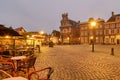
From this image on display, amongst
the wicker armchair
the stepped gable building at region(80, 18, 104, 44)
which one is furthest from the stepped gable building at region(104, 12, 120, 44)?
the wicker armchair

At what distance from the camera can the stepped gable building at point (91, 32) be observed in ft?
201

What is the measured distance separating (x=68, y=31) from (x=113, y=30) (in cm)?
1797

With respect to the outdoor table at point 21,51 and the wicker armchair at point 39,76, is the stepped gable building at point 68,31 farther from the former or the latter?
the wicker armchair at point 39,76

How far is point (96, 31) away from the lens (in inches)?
2463

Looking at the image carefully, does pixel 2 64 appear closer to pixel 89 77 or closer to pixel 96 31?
pixel 89 77

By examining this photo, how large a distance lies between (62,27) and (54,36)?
5941mm

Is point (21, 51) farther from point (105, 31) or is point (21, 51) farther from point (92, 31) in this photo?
point (92, 31)

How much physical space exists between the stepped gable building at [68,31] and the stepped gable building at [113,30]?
A: 13.7 metres

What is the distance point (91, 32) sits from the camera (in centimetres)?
6362

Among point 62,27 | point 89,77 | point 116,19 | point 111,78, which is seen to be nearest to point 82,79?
point 89,77

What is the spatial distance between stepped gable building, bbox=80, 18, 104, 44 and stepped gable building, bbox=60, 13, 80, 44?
4.27 metres

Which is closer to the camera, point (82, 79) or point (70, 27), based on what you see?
point (82, 79)

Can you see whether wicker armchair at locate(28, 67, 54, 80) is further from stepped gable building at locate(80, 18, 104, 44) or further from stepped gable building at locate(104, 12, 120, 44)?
stepped gable building at locate(80, 18, 104, 44)

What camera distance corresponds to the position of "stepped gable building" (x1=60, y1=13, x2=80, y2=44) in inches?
2717
